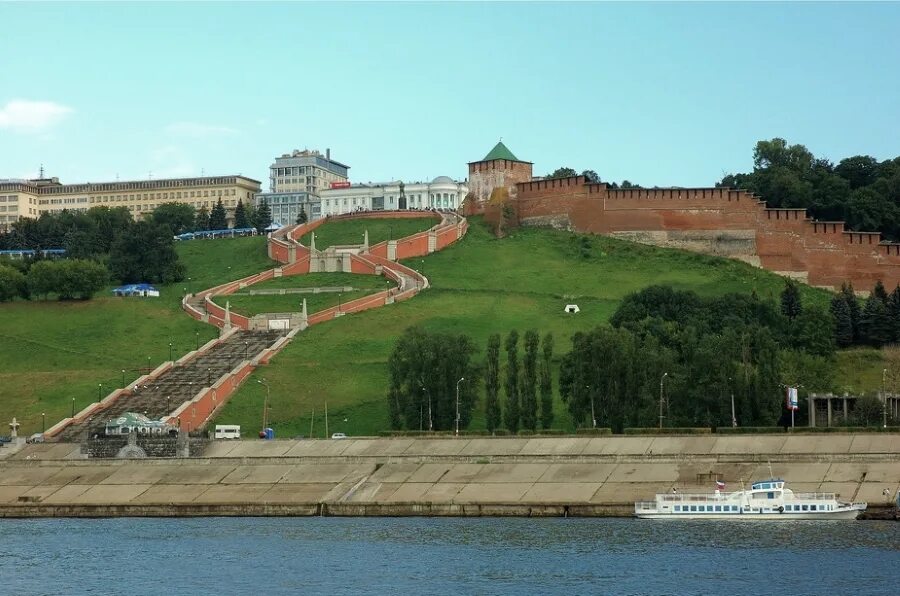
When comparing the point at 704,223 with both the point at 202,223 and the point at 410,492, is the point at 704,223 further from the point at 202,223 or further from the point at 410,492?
the point at 202,223

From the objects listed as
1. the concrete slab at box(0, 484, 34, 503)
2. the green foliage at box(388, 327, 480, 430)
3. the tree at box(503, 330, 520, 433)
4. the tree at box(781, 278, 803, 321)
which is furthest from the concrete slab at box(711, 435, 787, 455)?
the tree at box(781, 278, 803, 321)

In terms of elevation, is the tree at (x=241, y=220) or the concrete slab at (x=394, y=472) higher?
the tree at (x=241, y=220)

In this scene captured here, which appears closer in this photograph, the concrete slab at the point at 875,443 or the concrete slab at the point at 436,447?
the concrete slab at the point at 875,443

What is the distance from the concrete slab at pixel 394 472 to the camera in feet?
220

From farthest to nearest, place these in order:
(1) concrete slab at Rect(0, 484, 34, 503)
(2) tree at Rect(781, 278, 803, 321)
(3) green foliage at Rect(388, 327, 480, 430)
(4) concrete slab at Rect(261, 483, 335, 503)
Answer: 1. (2) tree at Rect(781, 278, 803, 321)
2. (3) green foliage at Rect(388, 327, 480, 430)
3. (1) concrete slab at Rect(0, 484, 34, 503)
4. (4) concrete slab at Rect(261, 483, 335, 503)

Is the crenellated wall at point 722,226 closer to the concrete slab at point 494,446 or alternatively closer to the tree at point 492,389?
the tree at point 492,389

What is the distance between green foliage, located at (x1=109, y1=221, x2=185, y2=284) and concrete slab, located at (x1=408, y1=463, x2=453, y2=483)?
63340mm

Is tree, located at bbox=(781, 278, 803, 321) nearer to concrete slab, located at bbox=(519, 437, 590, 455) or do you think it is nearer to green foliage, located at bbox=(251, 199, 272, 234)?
concrete slab, located at bbox=(519, 437, 590, 455)

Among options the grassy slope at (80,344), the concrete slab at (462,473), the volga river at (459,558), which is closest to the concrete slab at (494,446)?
the concrete slab at (462,473)

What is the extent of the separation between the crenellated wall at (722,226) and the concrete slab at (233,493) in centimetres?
6041

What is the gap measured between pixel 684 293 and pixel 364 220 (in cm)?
4774

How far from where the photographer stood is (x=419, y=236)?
12775cm

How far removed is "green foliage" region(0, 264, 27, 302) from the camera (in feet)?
389

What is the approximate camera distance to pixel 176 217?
17162cm
